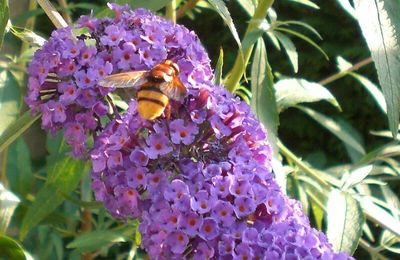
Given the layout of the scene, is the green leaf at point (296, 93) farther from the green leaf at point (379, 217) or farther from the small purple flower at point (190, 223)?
the small purple flower at point (190, 223)

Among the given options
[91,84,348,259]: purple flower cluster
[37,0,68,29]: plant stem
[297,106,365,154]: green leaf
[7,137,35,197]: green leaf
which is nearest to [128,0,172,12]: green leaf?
[37,0,68,29]: plant stem

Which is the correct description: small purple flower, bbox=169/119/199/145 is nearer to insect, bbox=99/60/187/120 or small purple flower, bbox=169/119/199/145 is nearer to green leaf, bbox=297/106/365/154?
insect, bbox=99/60/187/120

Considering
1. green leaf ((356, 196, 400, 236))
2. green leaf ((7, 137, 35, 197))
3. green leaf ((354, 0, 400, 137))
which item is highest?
green leaf ((354, 0, 400, 137))

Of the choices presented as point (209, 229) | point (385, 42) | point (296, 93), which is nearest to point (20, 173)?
point (296, 93)

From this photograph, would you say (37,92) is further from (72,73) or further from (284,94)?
(284,94)

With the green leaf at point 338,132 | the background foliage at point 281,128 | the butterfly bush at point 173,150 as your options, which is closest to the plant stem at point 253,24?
the background foliage at point 281,128

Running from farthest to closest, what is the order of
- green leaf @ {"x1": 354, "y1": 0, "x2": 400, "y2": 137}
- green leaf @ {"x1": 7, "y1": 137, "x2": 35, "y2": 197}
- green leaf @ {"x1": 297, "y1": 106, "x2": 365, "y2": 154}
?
green leaf @ {"x1": 297, "y1": 106, "x2": 365, "y2": 154} → green leaf @ {"x1": 7, "y1": 137, "x2": 35, "y2": 197} → green leaf @ {"x1": 354, "y1": 0, "x2": 400, "y2": 137}

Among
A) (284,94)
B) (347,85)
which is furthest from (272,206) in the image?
(347,85)
